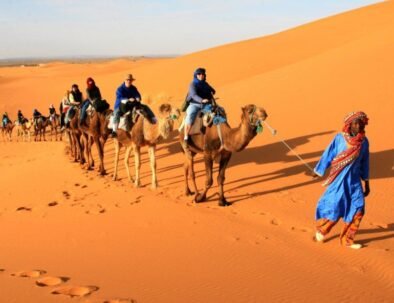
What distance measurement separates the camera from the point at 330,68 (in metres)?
20.9

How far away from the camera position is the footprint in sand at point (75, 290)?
470 cm

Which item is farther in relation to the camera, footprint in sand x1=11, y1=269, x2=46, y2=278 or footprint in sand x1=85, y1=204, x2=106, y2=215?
footprint in sand x1=85, y1=204, x2=106, y2=215

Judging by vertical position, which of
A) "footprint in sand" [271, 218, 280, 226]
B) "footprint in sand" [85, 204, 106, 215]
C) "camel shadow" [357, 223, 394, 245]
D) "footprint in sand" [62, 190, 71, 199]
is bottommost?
"camel shadow" [357, 223, 394, 245]

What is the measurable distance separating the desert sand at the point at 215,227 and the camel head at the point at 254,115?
168 centimetres

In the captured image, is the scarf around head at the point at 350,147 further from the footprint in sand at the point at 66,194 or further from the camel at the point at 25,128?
the camel at the point at 25,128

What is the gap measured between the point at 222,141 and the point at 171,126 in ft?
4.93

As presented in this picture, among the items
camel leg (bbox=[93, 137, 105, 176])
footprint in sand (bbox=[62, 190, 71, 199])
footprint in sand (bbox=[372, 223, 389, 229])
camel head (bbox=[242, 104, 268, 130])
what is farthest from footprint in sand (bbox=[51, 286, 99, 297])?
camel leg (bbox=[93, 137, 105, 176])

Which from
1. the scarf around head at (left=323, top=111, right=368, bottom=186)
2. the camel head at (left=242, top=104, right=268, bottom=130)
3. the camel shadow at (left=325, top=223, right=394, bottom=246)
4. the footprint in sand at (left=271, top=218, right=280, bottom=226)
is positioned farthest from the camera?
the camel head at (left=242, top=104, right=268, bottom=130)

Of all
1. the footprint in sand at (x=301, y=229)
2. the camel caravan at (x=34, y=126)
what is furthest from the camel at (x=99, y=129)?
the camel caravan at (x=34, y=126)

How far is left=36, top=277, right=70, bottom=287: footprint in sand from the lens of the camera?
498 centimetres

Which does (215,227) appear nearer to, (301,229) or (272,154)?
(301,229)

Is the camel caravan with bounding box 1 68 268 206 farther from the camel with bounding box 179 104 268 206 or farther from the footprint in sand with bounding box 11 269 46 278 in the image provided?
the footprint in sand with bounding box 11 269 46 278

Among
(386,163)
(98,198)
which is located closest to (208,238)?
(98,198)

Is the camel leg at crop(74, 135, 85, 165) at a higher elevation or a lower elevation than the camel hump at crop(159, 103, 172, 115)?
lower
